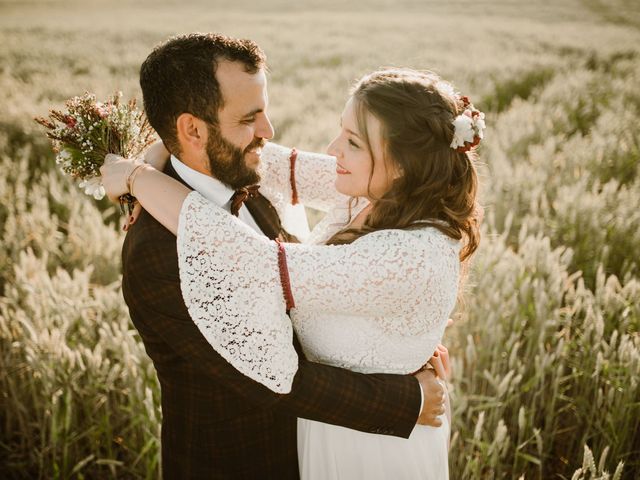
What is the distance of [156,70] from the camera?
1.76 m

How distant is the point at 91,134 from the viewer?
1.89m

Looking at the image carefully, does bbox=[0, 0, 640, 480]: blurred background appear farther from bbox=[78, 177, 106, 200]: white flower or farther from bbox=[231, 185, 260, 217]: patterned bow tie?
bbox=[231, 185, 260, 217]: patterned bow tie

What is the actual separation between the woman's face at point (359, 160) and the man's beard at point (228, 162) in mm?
340

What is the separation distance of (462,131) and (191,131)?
99 centimetres

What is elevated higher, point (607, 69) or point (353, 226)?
point (607, 69)

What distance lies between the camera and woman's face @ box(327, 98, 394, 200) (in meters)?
1.86

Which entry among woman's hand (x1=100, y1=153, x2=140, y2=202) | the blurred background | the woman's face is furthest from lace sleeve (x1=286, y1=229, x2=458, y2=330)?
the blurred background

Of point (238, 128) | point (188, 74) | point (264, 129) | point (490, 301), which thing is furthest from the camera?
point (490, 301)

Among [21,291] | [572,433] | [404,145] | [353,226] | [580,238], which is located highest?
[404,145]

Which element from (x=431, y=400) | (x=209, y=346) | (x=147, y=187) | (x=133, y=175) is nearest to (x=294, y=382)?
(x=209, y=346)

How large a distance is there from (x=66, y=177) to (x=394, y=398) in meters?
5.57

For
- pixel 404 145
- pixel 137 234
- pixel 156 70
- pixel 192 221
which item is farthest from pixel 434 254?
pixel 156 70

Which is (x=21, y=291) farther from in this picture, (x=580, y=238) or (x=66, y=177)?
(x=580, y=238)

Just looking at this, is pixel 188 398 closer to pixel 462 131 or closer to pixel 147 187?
pixel 147 187
